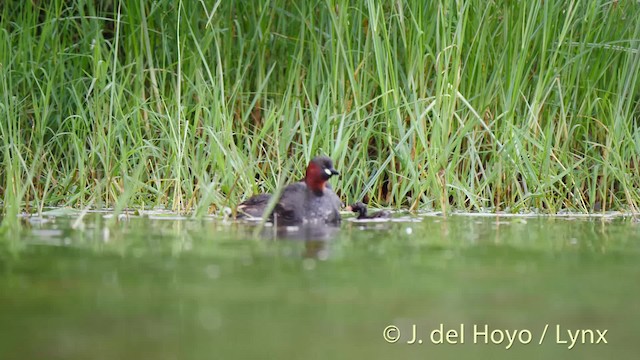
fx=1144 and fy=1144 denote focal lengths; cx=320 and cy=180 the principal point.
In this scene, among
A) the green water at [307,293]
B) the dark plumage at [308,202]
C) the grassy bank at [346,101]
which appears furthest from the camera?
the grassy bank at [346,101]

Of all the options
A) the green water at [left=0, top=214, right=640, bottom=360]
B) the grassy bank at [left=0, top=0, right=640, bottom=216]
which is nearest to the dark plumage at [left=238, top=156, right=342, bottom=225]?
the grassy bank at [left=0, top=0, right=640, bottom=216]

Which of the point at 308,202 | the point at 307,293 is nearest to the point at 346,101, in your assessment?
the point at 308,202

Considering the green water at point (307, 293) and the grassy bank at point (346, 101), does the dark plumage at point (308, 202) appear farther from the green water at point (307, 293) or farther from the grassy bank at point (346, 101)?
the green water at point (307, 293)

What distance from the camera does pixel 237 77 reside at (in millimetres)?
8891

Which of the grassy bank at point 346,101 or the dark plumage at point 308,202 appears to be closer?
the dark plumage at point 308,202

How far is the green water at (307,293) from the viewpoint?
3.39 metres

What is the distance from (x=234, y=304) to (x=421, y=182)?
473cm

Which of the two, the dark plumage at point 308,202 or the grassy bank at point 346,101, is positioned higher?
the grassy bank at point 346,101

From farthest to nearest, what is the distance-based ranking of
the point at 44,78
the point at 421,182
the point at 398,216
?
the point at 44,78 → the point at 421,182 → the point at 398,216

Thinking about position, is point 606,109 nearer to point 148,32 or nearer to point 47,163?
point 148,32

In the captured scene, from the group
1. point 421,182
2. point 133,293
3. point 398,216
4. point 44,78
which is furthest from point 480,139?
point 133,293

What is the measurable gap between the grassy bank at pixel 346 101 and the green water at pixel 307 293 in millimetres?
1932

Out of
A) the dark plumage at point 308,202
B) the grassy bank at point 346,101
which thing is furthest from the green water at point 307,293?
the grassy bank at point 346,101

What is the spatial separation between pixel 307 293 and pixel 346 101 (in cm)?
493
